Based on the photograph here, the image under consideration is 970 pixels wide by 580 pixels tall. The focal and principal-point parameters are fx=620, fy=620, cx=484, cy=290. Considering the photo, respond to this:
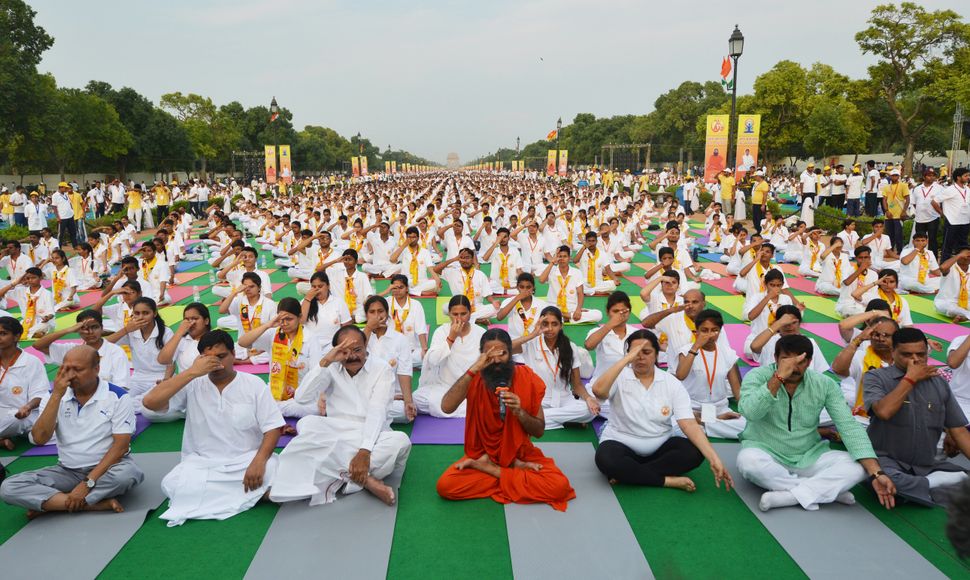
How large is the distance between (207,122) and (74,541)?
2383 inches

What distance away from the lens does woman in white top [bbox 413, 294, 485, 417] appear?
553cm

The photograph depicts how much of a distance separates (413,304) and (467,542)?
11.4 ft

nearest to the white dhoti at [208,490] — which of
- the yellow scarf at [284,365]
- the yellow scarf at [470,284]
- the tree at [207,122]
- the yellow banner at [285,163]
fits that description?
the yellow scarf at [284,365]

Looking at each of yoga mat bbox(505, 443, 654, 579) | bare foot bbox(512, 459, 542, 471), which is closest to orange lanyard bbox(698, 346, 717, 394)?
yoga mat bbox(505, 443, 654, 579)

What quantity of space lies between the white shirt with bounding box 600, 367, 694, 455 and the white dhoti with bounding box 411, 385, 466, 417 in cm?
166

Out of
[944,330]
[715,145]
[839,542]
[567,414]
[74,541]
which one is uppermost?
[715,145]

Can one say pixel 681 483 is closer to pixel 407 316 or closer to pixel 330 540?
pixel 330 540

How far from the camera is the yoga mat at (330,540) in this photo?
3.37m

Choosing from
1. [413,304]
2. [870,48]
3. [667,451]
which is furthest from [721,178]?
[870,48]

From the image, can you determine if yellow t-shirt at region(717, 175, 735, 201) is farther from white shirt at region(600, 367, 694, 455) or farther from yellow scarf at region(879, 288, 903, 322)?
white shirt at region(600, 367, 694, 455)

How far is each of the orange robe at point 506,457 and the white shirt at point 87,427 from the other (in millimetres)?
2123

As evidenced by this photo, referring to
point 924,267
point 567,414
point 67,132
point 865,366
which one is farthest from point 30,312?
point 67,132

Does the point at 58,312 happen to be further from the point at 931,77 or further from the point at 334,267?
the point at 931,77

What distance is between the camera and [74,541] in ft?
11.9
